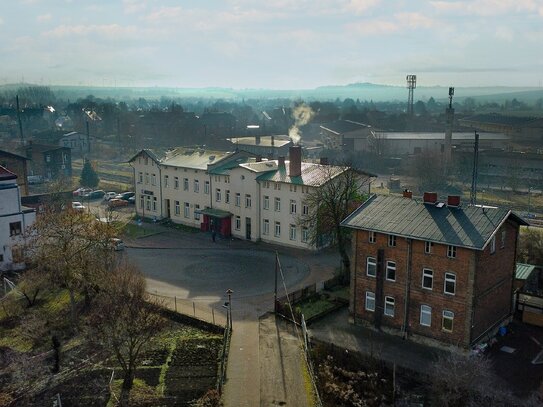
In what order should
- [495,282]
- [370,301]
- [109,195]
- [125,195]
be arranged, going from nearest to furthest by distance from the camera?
[495,282] → [370,301] → [125,195] → [109,195]

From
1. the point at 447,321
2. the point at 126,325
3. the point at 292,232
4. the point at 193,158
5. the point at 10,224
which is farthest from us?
the point at 193,158

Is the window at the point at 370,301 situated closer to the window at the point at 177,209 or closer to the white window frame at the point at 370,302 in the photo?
the white window frame at the point at 370,302

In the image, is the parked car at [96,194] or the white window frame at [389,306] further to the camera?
the parked car at [96,194]

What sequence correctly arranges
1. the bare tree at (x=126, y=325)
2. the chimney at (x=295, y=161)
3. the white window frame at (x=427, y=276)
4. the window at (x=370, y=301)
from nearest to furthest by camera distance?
the bare tree at (x=126, y=325), the white window frame at (x=427, y=276), the window at (x=370, y=301), the chimney at (x=295, y=161)

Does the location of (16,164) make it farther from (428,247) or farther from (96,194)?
(428,247)

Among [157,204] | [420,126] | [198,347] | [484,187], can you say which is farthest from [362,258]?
[420,126]

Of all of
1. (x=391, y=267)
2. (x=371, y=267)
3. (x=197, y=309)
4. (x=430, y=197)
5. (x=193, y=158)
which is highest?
(x=430, y=197)

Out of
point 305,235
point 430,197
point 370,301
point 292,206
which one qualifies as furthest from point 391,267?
point 292,206

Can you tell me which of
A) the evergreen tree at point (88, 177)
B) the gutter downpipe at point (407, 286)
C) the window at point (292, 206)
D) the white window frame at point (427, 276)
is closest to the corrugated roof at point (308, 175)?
the window at point (292, 206)

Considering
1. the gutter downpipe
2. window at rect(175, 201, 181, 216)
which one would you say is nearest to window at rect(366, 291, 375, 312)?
the gutter downpipe
